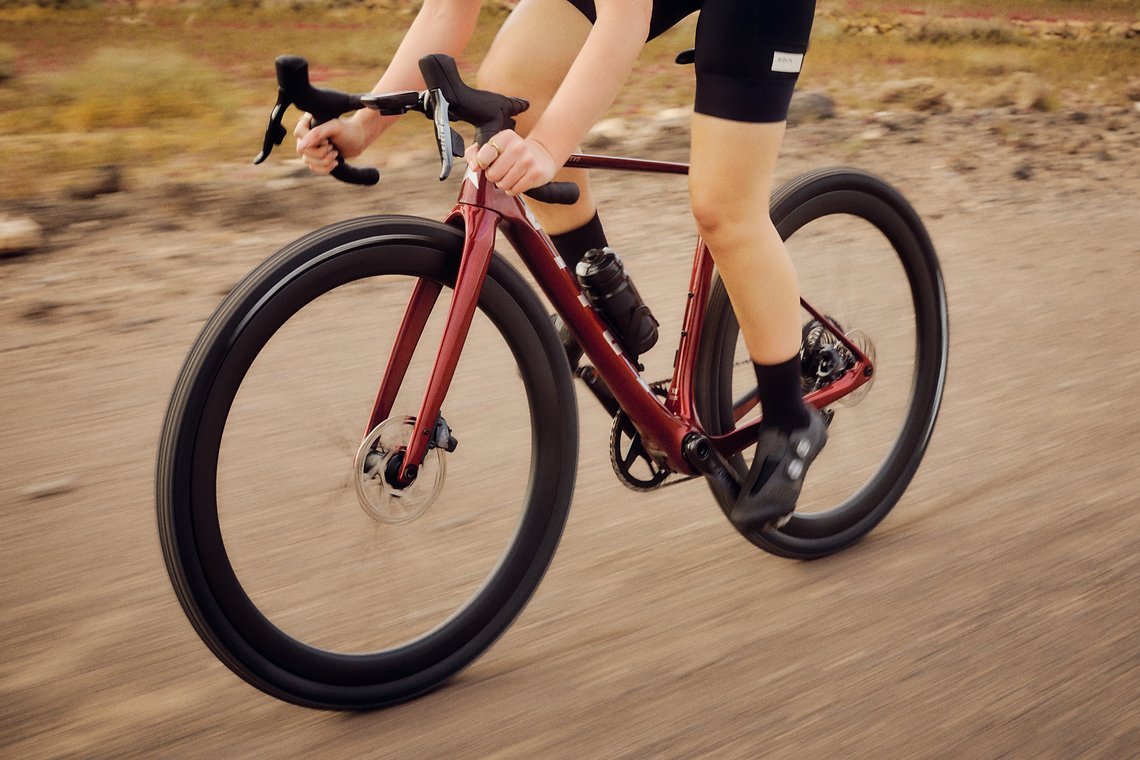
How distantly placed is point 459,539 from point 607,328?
56 cm

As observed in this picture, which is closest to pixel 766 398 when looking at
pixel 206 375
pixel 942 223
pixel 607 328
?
pixel 607 328

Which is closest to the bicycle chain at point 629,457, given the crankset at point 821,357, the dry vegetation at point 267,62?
the crankset at point 821,357

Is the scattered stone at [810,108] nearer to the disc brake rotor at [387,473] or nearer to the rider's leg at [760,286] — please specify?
the rider's leg at [760,286]

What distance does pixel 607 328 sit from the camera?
95.8 inches

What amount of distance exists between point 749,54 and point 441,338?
0.82 m

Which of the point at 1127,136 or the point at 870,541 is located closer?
the point at 870,541

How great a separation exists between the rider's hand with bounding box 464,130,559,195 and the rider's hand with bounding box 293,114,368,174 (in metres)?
0.34

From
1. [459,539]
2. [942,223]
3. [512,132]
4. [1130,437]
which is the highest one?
[512,132]

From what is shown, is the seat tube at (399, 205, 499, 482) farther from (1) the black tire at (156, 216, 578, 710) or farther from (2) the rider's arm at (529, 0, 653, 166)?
(2) the rider's arm at (529, 0, 653, 166)

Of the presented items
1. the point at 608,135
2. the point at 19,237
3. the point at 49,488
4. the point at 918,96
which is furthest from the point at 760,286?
the point at 918,96

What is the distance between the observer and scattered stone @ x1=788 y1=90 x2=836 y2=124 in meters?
8.77

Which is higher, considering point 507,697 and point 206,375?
point 206,375

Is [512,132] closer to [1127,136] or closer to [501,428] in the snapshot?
[501,428]

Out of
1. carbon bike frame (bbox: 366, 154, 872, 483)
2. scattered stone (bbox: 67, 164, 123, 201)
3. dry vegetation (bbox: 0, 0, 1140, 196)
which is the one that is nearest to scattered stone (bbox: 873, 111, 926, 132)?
dry vegetation (bbox: 0, 0, 1140, 196)
